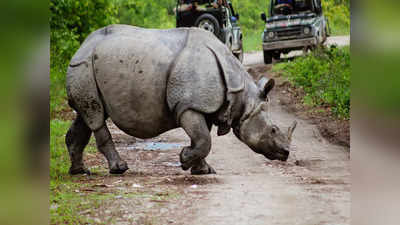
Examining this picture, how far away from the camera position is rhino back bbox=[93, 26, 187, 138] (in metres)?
6.57

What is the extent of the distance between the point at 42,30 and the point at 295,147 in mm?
7771

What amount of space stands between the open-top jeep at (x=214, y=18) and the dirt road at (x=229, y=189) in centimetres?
206

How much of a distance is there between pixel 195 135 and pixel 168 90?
23.0 inches

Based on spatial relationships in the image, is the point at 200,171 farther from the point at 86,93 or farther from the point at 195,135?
the point at 86,93

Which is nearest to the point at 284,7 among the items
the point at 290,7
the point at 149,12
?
the point at 290,7

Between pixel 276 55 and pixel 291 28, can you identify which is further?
pixel 276 55

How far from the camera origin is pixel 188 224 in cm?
512

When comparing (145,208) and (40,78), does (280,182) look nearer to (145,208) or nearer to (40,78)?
(145,208)

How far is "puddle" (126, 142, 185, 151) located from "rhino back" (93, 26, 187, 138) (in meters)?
2.61

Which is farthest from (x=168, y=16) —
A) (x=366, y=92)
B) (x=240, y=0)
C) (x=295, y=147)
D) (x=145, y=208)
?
(x=366, y=92)

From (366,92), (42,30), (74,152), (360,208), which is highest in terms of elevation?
(42,30)

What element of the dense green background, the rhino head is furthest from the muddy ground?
the dense green background

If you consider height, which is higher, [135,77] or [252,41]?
[135,77]

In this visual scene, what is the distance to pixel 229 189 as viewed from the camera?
6137mm
